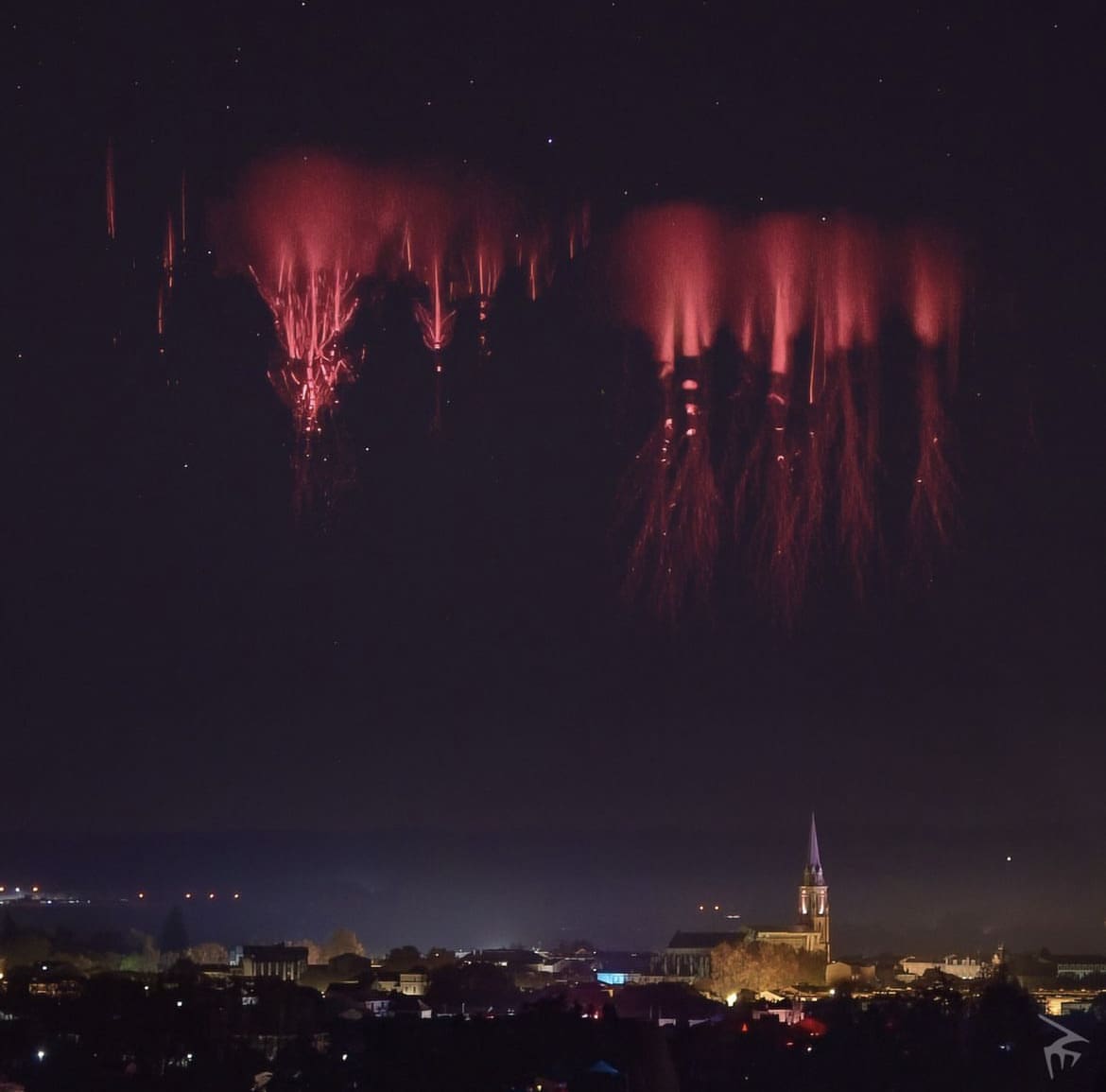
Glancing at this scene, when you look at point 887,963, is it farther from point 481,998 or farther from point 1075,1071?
point 1075,1071

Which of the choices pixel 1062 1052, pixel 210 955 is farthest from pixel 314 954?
pixel 1062 1052

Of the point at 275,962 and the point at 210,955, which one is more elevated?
the point at 275,962

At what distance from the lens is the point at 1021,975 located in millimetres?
109188

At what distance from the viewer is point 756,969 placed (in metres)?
94.5

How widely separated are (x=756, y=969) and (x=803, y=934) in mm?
22016

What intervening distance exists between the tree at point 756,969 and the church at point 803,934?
23.8 feet

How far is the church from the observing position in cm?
11294

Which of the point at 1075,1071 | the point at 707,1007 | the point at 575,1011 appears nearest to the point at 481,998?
the point at 707,1007

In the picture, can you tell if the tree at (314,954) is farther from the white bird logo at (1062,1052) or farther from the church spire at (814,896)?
the white bird logo at (1062,1052)

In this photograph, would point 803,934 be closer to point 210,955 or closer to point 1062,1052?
point 210,955

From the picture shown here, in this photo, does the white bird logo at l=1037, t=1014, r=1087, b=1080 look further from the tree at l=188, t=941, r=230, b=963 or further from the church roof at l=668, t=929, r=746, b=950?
the church roof at l=668, t=929, r=746, b=950

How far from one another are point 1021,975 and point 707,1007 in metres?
46.7

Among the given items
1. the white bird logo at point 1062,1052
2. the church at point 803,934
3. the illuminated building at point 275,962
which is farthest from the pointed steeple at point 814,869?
the white bird logo at point 1062,1052

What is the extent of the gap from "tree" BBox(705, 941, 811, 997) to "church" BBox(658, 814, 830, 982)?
726 cm
